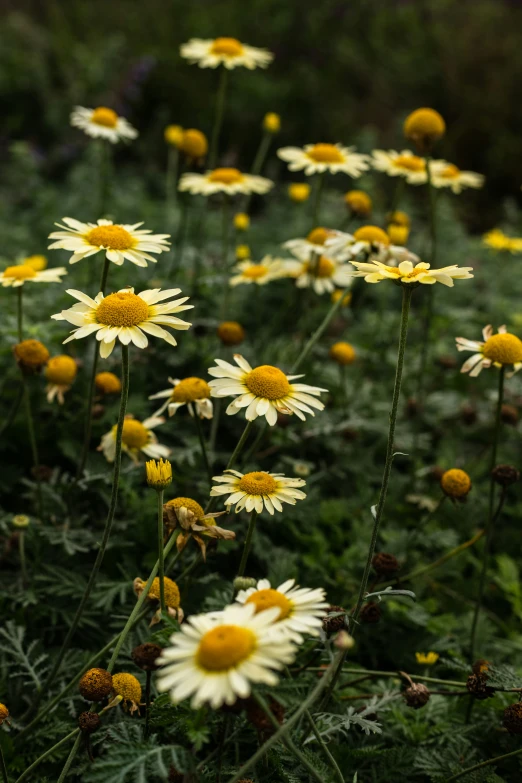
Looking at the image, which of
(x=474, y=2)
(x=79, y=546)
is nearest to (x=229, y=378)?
(x=79, y=546)

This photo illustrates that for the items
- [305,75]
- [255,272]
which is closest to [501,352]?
[255,272]

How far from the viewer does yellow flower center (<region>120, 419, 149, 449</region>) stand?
2209mm

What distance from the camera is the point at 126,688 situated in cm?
159

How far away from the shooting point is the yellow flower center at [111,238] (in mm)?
1938

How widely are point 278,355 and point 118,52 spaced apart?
502 centimetres

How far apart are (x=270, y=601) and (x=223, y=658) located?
0.70 feet

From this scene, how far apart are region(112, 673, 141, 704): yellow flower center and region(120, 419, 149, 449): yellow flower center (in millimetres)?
754

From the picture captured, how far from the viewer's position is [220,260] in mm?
3715

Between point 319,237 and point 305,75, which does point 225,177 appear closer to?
point 319,237

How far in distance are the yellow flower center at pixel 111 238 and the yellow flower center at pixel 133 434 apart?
1.72 ft

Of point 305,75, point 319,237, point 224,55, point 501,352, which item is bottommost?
point 501,352

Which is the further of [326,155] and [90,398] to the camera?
[326,155]

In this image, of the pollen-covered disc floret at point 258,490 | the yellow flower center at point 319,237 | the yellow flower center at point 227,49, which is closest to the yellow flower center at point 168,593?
the pollen-covered disc floret at point 258,490

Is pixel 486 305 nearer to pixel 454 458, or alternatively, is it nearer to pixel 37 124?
pixel 454 458
